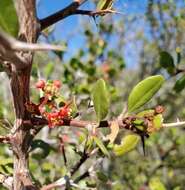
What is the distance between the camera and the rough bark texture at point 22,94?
0.79 m

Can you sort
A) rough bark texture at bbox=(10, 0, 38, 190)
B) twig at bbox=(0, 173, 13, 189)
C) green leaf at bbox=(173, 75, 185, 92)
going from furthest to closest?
1. green leaf at bbox=(173, 75, 185, 92)
2. twig at bbox=(0, 173, 13, 189)
3. rough bark texture at bbox=(10, 0, 38, 190)

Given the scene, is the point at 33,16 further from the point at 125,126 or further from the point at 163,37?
the point at 163,37

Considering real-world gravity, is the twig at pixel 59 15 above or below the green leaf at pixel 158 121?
above

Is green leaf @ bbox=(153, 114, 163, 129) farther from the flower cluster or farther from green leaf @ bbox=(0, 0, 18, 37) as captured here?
green leaf @ bbox=(0, 0, 18, 37)

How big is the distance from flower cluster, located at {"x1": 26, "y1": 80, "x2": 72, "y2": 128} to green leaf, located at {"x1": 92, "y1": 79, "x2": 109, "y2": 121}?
0.22 feet

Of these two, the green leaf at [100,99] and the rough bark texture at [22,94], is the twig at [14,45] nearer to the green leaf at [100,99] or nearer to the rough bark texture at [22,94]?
the rough bark texture at [22,94]

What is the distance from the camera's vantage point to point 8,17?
0.66 m

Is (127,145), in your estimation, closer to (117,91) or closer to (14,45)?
(14,45)

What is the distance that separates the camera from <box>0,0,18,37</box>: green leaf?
2.12 ft

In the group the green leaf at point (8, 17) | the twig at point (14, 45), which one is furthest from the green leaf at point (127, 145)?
the twig at point (14, 45)

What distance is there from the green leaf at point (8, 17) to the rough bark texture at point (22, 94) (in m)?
0.07

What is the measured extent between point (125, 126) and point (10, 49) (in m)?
0.49

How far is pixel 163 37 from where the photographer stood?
187 inches

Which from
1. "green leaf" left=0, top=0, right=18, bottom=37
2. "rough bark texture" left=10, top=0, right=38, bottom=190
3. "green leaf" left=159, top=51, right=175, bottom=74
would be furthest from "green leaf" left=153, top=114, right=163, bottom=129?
"green leaf" left=159, top=51, right=175, bottom=74
